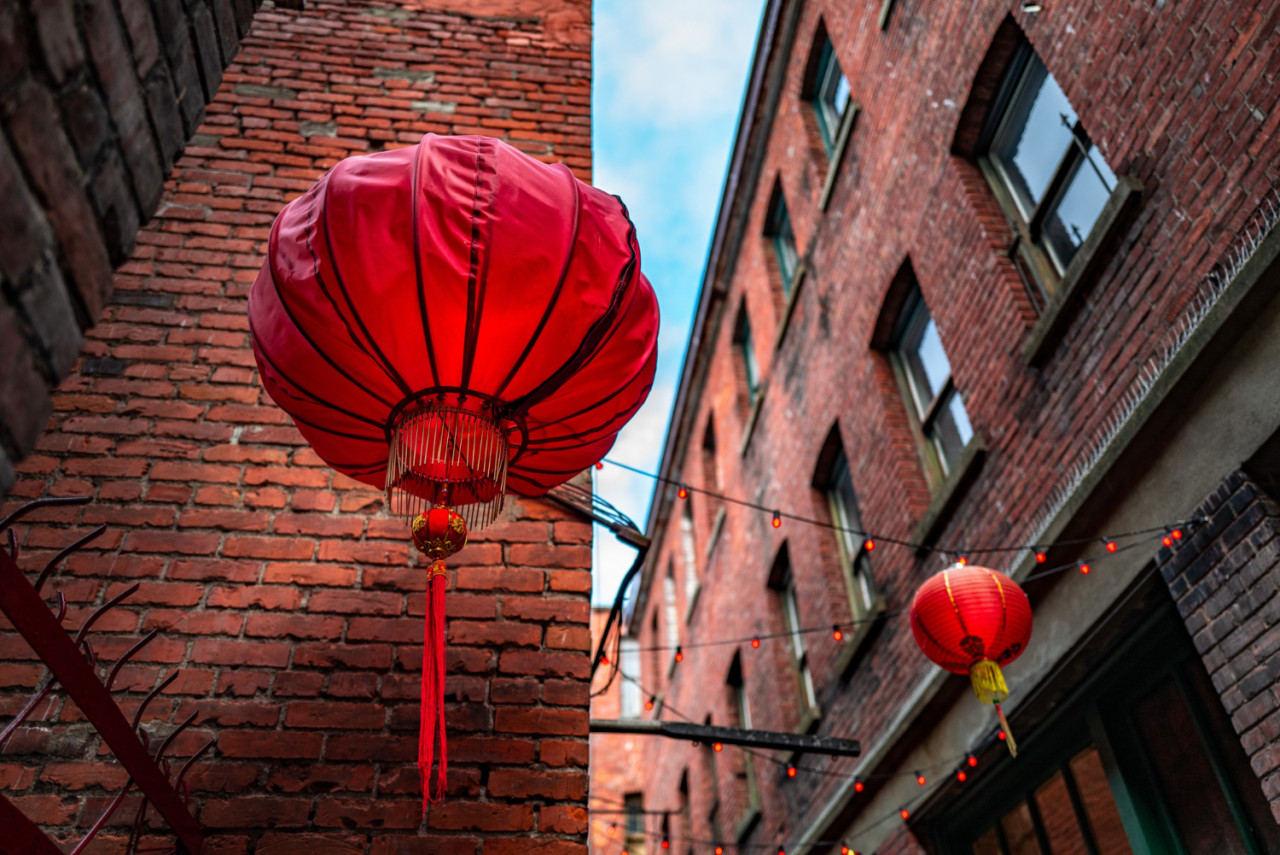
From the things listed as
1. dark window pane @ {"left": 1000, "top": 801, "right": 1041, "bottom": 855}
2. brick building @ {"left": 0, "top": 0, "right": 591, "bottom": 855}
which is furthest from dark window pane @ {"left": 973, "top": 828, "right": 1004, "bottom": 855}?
brick building @ {"left": 0, "top": 0, "right": 591, "bottom": 855}

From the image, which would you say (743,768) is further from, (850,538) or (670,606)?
(670,606)

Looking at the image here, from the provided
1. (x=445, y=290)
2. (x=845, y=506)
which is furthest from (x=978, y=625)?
(x=845, y=506)

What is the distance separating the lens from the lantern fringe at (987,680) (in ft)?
15.9

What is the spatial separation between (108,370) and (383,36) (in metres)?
2.63

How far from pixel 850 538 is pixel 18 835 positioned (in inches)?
338

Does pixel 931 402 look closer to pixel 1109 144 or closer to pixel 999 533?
pixel 999 533

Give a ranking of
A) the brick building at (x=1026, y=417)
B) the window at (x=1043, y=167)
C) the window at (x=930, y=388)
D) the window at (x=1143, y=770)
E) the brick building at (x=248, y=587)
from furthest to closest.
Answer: the window at (x=930, y=388) < the window at (x=1043, y=167) < the window at (x=1143, y=770) < the brick building at (x=1026, y=417) < the brick building at (x=248, y=587)

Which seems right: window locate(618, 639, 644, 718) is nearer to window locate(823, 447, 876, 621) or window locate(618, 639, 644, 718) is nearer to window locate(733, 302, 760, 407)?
window locate(733, 302, 760, 407)

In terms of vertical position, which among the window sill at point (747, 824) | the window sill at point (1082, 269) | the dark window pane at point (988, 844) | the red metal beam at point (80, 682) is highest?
the window sill at point (1082, 269)

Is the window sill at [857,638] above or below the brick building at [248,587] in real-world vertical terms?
above

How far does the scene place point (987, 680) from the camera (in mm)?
4859

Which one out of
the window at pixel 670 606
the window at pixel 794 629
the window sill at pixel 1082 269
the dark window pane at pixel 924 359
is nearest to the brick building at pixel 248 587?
the window sill at pixel 1082 269

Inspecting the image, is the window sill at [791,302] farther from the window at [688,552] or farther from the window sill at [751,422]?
the window at [688,552]

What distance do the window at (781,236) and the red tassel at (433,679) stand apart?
1018cm
